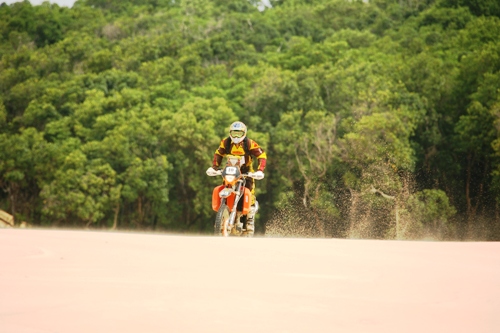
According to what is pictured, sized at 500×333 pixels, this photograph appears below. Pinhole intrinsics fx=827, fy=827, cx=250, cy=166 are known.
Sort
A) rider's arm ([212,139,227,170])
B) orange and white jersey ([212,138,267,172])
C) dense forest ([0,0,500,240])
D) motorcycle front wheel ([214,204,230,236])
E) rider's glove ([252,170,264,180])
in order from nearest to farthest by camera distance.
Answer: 1. motorcycle front wheel ([214,204,230,236])
2. rider's glove ([252,170,264,180])
3. orange and white jersey ([212,138,267,172])
4. rider's arm ([212,139,227,170])
5. dense forest ([0,0,500,240])

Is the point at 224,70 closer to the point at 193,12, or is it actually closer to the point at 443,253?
the point at 193,12

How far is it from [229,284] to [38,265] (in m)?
1.75

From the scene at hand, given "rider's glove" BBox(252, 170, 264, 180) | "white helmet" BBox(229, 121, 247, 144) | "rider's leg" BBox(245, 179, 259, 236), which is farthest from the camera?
"rider's leg" BBox(245, 179, 259, 236)

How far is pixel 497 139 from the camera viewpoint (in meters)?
40.2

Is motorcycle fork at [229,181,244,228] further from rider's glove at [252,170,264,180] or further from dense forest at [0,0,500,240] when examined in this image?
dense forest at [0,0,500,240]

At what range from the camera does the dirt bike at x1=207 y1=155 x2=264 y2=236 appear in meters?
13.1

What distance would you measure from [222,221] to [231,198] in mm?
621

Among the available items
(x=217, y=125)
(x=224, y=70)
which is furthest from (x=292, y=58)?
(x=217, y=125)

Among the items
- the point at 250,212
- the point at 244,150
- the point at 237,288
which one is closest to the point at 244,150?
the point at 244,150

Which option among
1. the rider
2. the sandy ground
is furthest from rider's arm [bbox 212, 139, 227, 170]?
the sandy ground

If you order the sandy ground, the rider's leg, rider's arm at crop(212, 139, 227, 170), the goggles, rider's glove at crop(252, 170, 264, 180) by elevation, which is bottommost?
the sandy ground

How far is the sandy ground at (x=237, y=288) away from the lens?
5.24 m

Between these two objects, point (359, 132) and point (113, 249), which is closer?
point (113, 249)

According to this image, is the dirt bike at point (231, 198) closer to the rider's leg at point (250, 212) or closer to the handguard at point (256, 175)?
the handguard at point (256, 175)
